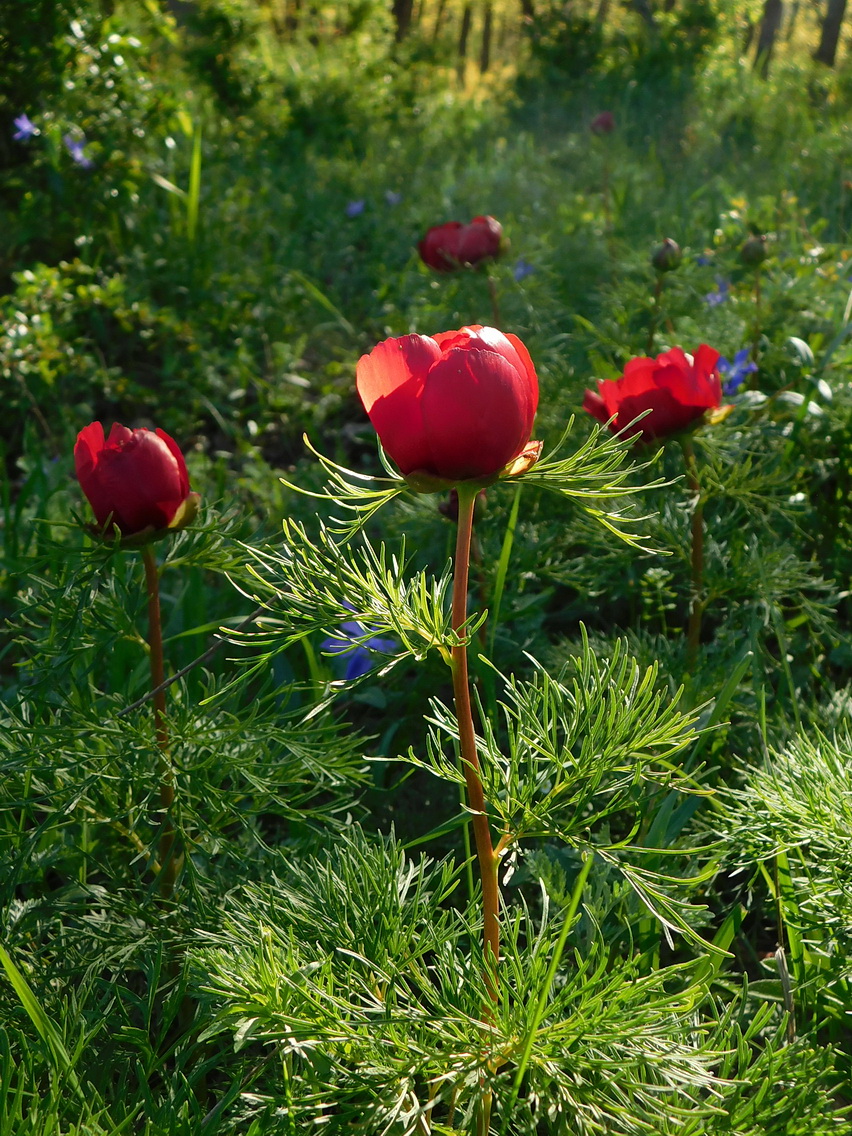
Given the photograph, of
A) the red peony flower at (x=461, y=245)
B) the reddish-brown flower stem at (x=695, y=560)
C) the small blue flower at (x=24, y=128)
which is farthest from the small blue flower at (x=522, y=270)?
the small blue flower at (x=24, y=128)

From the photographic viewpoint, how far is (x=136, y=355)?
3168 mm

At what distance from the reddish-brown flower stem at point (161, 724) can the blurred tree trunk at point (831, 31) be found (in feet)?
31.4

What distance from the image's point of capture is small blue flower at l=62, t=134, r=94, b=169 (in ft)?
10.8

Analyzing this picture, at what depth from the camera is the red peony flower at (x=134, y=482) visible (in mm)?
1040

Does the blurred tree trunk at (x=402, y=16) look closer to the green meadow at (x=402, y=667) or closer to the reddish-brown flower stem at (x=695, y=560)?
the green meadow at (x=402, y=667)

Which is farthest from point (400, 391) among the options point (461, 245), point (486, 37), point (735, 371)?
point (486, 37)

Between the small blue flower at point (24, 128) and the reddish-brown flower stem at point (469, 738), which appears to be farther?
the small blue flower at point (24, 128)

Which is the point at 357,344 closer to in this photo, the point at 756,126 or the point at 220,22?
the point at 220,22

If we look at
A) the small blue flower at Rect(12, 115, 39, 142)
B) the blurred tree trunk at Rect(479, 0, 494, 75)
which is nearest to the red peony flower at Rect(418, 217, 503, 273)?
the small blue flower at Rect(12, 115, 39, 142)

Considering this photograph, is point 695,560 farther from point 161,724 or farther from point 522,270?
point 522,270

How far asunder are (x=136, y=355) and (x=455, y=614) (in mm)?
2688

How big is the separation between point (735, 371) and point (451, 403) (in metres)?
1.44

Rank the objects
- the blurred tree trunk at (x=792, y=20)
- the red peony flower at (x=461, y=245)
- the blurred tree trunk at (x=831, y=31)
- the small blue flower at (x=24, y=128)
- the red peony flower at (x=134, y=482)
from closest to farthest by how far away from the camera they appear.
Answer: the red peony flower at (x=134, y=482) → the red peony flower at (x=461, y=245) → the small blue flower at (x=24, y=128) → the blurred tree trunk at (x=831, y=31) → the blurred tree trunk at (x=792, y=20)

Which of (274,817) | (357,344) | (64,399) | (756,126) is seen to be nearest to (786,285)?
(357,344)
